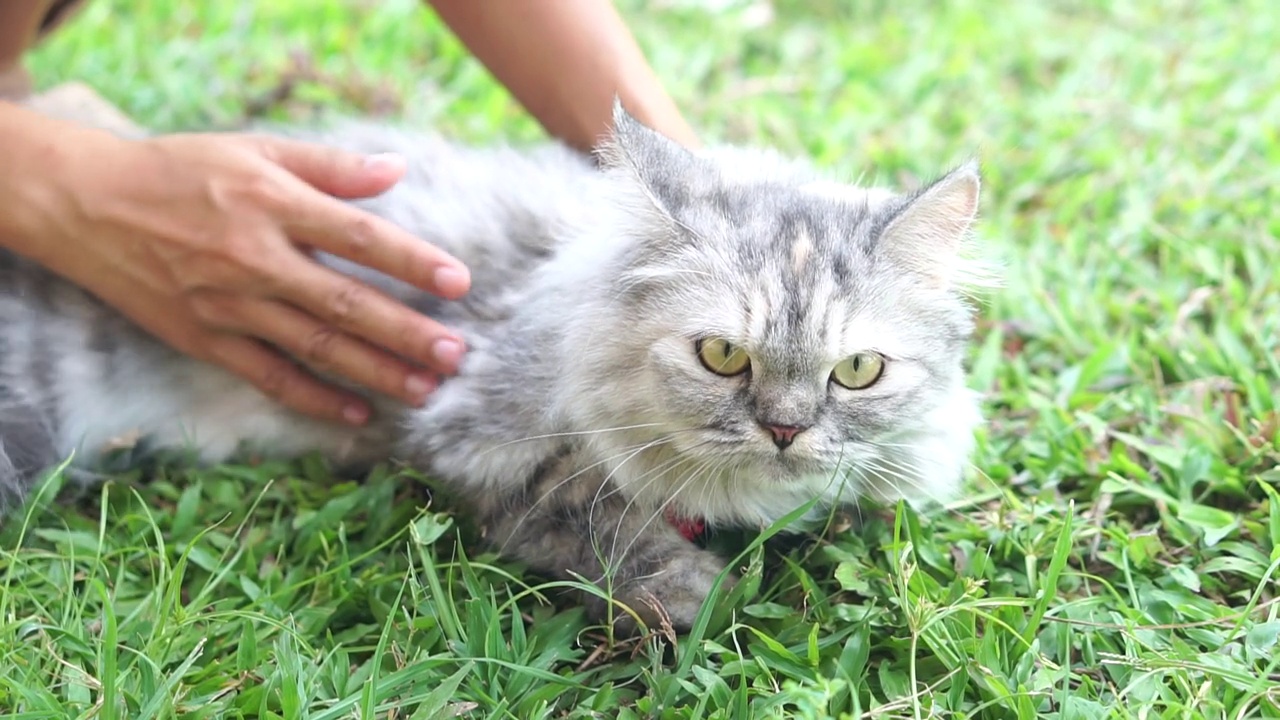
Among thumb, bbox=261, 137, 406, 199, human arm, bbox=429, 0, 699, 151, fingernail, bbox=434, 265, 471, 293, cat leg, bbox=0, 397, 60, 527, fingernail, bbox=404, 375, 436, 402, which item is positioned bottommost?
cat leg, bbox=0, 397, 60, 527

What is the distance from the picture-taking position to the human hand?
2.01m

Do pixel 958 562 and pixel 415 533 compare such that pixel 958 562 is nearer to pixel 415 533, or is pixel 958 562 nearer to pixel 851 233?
pixel 851 233

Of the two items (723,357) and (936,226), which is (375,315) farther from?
(936,226)

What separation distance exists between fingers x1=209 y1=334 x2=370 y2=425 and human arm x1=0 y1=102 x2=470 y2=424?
0.01 meters

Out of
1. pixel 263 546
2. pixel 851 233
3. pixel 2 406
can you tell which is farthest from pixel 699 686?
pixel 2 406

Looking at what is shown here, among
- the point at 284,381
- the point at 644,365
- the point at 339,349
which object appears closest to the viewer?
the point at 644,365

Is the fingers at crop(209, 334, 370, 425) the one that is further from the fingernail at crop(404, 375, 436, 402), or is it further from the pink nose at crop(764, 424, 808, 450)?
the pink nose at crop(764, 424, 808, 450)

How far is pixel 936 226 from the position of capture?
1.75m

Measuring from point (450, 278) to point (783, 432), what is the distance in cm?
73

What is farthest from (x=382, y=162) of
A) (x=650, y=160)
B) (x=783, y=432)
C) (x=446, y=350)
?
(x=783, y=432)

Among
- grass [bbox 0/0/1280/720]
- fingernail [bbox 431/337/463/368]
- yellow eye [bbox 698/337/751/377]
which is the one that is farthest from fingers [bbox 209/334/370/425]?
yellow eye [bbox 698/337/751/377]

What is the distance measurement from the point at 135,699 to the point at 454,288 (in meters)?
0.88

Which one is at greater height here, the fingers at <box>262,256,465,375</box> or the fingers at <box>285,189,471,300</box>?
the fingers at <box>285,189,471,300</box>

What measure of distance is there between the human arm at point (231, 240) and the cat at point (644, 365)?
12cm
